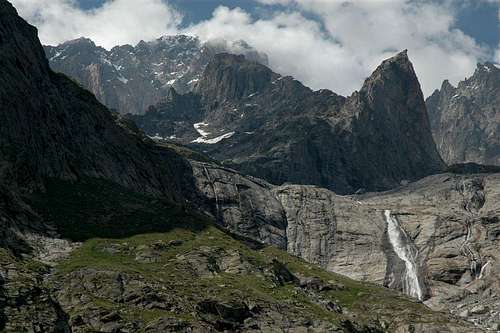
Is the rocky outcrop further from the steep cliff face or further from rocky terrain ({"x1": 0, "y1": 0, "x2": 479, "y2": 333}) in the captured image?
rocky terrain ({"x1": 0, "y1": 0, "x2": 479, "y2": 333})

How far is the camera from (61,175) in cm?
16938

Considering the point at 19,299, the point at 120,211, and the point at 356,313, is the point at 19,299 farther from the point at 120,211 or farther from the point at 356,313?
the point at 356,313

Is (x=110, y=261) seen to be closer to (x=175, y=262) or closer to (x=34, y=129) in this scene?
(x=175, y=262)

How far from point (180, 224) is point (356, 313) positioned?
44756mm

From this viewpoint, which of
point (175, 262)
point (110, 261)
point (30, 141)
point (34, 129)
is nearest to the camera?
point (110, 261)

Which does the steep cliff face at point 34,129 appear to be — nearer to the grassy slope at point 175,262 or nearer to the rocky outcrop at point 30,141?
the rocky outcrop at point 30,141

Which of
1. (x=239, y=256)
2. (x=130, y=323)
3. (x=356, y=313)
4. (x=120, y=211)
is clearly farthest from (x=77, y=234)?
(x=356, y=313)

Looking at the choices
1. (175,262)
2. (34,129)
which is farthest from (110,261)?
(34,129)

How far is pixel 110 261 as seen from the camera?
131625mm

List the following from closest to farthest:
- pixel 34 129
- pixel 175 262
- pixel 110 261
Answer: pixel 110 261
pixel 175 262
pixel 34 129

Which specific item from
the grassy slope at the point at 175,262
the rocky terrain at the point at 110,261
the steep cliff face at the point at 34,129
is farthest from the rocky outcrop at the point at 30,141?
the grassy slope at the point at 175,262

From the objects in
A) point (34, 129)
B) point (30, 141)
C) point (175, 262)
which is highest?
point (34, 129)

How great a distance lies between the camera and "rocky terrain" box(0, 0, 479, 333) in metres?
105

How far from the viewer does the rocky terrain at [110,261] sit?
105125 mm
